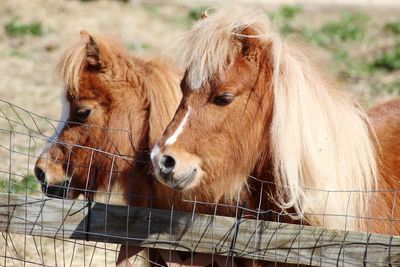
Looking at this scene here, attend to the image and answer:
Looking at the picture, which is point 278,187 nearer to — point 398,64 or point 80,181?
point 80,181

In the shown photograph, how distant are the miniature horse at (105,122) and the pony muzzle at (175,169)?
885mm

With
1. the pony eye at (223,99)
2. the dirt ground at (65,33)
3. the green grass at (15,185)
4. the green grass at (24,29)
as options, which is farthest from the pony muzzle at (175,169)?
the green grass at (24,29)

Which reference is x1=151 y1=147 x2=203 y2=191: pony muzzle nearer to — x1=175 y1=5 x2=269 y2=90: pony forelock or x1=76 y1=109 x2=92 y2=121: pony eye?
x1=175 y1=5 x2=269 y2=90: pony forelock

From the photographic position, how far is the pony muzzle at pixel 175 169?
3.86m

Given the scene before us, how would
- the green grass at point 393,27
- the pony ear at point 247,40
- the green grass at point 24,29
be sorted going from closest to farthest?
the pony ear at point 247,40
the green grass at point 24,29
the green grass at point 393,27

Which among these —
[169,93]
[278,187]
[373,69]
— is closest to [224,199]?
[278,187]

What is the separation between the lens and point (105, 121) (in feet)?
16.2

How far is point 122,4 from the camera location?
13641mm

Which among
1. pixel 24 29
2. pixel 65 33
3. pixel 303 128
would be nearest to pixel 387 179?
pixel 303 128

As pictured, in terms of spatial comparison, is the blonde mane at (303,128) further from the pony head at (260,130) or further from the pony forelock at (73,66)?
the pony forelock at (73,66)

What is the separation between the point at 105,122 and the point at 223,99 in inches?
46.4

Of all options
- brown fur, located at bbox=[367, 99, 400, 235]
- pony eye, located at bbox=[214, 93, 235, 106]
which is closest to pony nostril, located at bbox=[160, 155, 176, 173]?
pony eye, located at bbox=[214, 93, 235, 106]

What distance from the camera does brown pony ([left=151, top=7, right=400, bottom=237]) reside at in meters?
3.96

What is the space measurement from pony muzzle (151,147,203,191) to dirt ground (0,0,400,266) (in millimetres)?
4457
